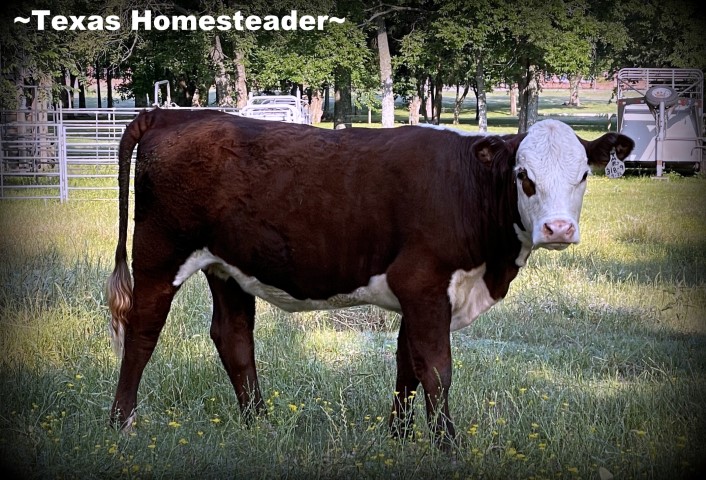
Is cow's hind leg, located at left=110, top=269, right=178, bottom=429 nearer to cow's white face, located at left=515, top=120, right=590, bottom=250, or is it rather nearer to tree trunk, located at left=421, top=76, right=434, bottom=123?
cow's white face, located at left=515, top=120, right=590, bottom=250

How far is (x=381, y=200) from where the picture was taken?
4949 millimetres

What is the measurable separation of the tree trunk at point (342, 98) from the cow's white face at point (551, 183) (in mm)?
30003

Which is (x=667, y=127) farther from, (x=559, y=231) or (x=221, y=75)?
(x=559, y=231)

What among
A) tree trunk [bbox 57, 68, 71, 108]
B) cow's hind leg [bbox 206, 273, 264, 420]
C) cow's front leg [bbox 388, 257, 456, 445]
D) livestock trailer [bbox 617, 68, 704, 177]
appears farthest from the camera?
tree trunk [bbox 57, 68, 71, 108]

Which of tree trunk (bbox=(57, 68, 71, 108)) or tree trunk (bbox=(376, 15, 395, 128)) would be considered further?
tree trunk (bbox=(376, 15, 395, 128))

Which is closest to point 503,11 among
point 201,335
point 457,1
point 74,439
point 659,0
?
point 457,1

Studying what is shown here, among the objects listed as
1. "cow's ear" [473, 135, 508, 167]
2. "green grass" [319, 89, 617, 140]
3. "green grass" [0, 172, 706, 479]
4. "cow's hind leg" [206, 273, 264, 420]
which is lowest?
"green grass" [0, 172, 706, 479]

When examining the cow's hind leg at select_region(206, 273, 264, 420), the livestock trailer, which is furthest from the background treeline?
the cow's hind leg at select_region(206, 273, 264, 420)

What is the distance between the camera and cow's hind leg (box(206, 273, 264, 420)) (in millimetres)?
5645

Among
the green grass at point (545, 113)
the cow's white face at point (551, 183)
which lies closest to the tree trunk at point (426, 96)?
the green grass at point (545, 113)

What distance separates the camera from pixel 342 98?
42.1m

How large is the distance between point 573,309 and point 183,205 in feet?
14.3

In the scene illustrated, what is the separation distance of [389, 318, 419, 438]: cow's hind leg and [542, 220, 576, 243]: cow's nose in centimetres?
106

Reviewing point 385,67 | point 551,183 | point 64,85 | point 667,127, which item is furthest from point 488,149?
point 385,67
